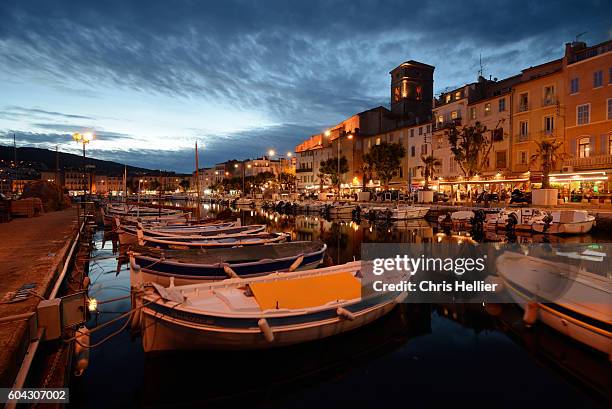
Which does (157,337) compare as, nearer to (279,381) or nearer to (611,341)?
(279,381)

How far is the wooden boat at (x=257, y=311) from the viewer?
25.7ft

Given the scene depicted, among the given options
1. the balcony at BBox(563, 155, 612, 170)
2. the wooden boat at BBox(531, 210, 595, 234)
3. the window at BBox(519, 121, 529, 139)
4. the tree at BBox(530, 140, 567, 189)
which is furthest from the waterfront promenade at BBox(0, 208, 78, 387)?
the window at BBox(519, 121, 529, 139)

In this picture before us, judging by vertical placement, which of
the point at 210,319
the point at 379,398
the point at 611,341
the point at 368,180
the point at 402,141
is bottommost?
the point at 379,398

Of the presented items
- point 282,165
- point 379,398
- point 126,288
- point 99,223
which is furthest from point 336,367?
Answer: point 282,165

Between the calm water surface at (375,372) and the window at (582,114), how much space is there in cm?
3839

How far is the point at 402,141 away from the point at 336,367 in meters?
65.4

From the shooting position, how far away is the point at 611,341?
311 inches

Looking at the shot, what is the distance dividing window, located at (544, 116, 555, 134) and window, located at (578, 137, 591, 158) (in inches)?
152

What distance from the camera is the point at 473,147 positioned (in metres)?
48.3

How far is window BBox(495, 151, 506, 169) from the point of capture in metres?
48.0

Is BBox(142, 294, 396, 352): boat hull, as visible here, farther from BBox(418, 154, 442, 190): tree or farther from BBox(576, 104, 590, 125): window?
BBox(418, 154, 442, 190): tree

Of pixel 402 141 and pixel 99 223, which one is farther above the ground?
pixel 402 141

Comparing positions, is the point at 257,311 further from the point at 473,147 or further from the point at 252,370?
the point at 473,147

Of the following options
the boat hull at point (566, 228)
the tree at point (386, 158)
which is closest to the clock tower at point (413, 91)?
the tree at point (386, 158)
